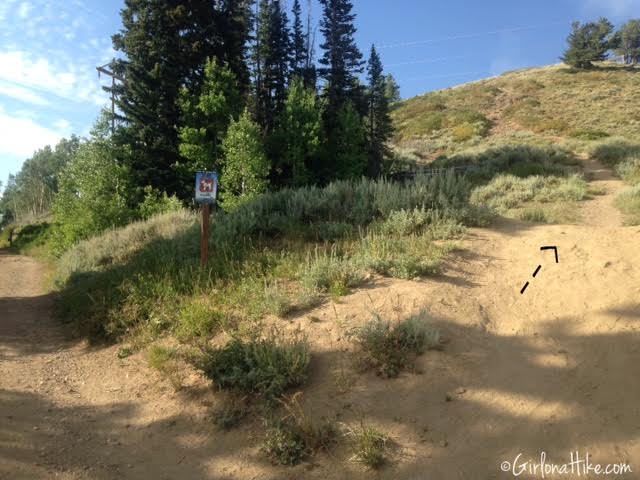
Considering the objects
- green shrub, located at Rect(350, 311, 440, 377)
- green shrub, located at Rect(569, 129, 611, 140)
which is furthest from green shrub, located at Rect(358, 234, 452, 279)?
green shrub, located at Rect(569, 129, 611, 140)

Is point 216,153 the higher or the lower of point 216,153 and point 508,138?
the lower

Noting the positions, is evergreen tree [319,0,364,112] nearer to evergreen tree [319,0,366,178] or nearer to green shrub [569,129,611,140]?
evergreen tree [319,0,366,178]

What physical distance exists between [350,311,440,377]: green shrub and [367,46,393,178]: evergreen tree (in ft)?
83.9

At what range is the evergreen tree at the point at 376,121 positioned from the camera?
30375mm

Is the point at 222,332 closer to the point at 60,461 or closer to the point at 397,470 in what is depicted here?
the point at 60,461

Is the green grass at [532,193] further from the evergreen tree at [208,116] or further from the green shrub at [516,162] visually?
the evergreen tree at [208,116]

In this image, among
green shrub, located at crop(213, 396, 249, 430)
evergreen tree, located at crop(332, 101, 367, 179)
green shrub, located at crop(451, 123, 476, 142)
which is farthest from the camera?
green shrub, located at crop(451, 123, 476, 142)

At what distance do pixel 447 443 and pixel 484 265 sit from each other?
3.36 meters

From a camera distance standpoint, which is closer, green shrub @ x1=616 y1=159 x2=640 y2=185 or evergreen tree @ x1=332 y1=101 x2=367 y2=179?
green shrub @ x1=616 y1=159 x2=640 y2=185

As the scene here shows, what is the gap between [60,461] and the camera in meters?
3.73

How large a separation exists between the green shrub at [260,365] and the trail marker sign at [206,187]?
309 cm

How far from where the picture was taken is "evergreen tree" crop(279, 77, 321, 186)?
23641 mm

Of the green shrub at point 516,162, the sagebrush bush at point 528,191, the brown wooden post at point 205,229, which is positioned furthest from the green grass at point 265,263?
the green shrub at point 516,162

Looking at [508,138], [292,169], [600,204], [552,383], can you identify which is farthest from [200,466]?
[508,138]
